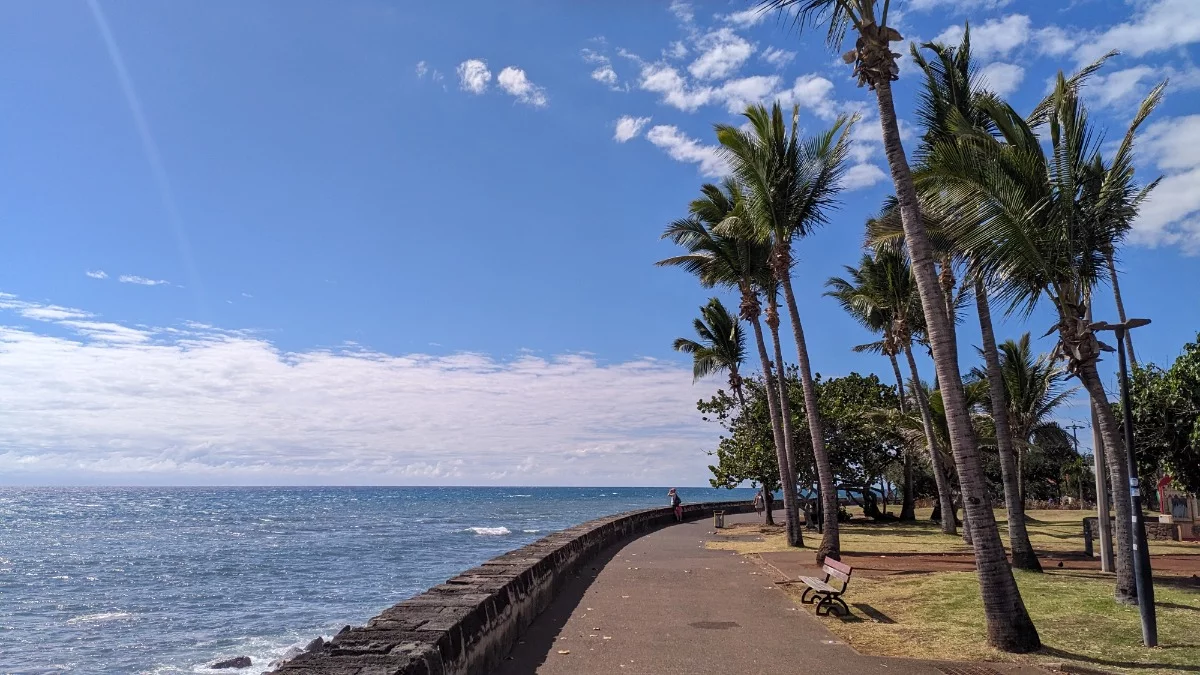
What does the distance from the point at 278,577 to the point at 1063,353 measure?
86.7 ft

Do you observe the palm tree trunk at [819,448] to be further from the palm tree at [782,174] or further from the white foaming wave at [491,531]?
the white foaming wave at [491,531]

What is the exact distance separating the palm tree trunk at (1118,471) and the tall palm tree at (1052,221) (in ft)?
0.04

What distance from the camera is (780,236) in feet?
58.1

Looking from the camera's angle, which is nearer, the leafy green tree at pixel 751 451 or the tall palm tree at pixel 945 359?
the tall palm tree at pixel 945 359

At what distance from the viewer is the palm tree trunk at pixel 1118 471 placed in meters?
9.85

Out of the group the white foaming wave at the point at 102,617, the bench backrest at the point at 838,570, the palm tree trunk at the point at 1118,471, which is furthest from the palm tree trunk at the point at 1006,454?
the white foaming wave at the point at 102,617

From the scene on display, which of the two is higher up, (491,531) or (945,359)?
(945,359)

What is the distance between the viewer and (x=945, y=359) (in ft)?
29.1

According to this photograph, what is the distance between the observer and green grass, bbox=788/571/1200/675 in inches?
317

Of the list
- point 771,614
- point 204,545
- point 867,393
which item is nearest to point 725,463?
point 867,393

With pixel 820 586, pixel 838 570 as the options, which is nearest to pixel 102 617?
pixel 820 586

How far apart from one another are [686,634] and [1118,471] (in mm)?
5515

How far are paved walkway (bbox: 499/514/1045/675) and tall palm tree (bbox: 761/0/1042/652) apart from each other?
0.78 meters

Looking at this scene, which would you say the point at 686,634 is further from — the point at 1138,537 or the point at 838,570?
the point at 1138,537
